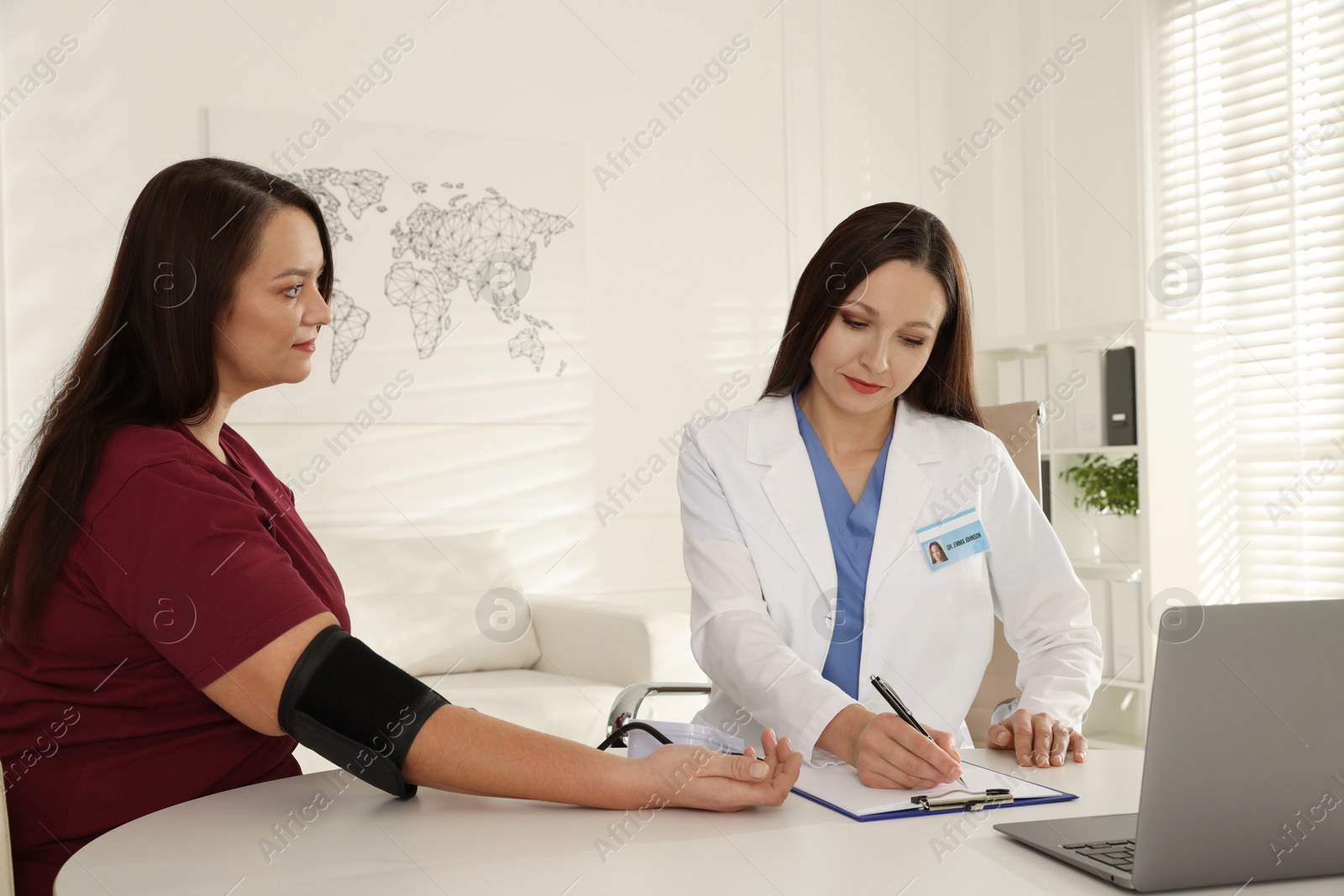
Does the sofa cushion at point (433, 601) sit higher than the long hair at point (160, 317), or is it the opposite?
the long hair at point (160, 317)

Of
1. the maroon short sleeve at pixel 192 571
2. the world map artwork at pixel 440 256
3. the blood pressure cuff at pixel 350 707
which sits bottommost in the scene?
the blood pressure cuff at pixel 350 707

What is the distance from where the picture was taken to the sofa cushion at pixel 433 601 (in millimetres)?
3676

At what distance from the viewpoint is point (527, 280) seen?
178 inches

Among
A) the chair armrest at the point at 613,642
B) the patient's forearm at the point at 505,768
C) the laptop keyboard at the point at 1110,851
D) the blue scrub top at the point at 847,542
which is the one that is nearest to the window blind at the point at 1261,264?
the chair armrest at the point at 613,642

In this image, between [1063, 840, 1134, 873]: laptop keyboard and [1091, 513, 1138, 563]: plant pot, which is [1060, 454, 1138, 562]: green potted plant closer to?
[1091, 513, 1138, 563]: plant pot

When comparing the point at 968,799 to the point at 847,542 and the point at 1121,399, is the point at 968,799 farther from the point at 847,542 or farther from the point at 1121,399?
the point at 1121,399

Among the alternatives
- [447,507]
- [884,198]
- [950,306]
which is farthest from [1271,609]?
[884,198]

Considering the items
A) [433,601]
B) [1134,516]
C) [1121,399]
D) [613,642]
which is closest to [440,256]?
[433,601]

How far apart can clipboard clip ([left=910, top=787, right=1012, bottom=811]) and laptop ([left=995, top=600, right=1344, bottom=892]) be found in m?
0.27

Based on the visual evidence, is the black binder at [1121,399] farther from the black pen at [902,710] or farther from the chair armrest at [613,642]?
the black pen at [902,710]

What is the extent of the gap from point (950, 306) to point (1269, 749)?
1.20 metres

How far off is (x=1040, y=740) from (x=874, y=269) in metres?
0.82

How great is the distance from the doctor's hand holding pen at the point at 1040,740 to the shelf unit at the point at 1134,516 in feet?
9.05

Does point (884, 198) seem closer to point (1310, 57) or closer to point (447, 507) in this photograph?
point (1310, 57)
